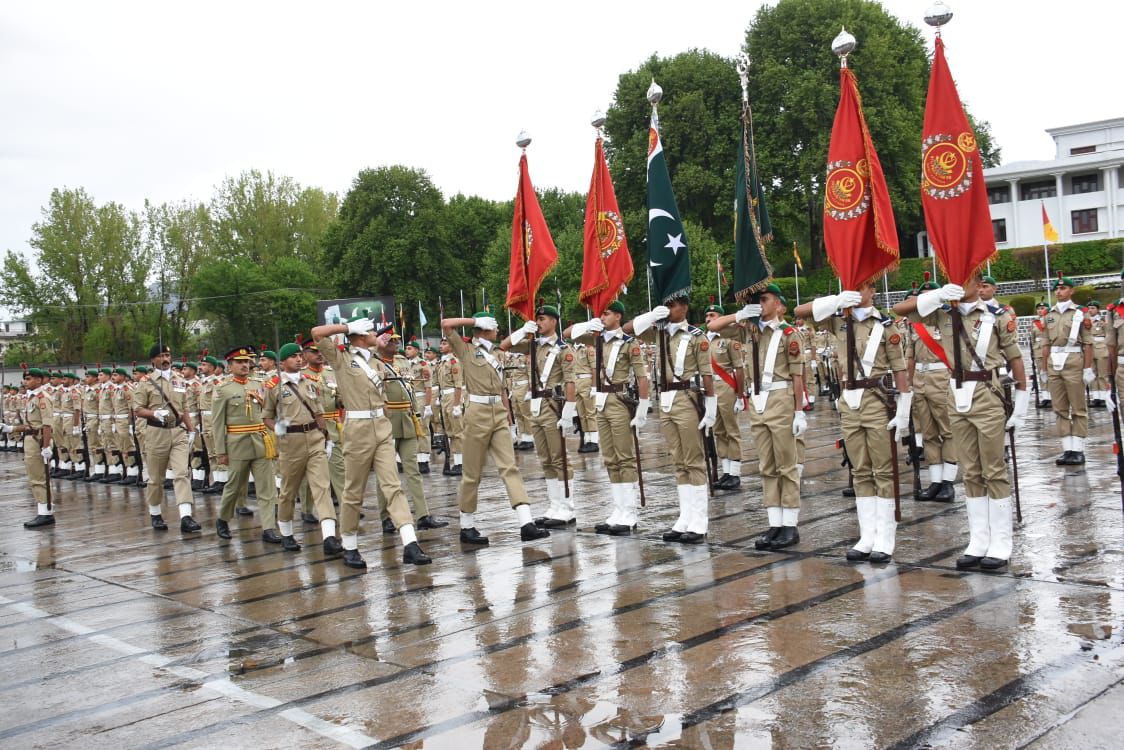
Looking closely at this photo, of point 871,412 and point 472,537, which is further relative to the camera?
point 472,537

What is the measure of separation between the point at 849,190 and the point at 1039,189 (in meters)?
58.8

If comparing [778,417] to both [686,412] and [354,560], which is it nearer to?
[686,412]

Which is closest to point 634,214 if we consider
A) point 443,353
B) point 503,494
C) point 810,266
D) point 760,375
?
point 810,266

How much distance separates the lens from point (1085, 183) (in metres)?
58.9

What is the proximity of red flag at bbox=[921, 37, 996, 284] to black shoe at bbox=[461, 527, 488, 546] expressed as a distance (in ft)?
16.3

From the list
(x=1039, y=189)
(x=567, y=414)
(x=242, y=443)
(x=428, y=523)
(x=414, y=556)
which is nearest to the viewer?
(x=414, y=556)

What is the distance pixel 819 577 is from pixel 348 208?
5461 cm

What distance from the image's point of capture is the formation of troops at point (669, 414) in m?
7.43

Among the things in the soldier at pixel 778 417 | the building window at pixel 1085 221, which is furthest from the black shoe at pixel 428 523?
the building window at pixel 1085 221

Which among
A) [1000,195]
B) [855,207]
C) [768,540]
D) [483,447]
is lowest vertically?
[768,540]

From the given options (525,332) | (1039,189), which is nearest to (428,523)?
(525,332)

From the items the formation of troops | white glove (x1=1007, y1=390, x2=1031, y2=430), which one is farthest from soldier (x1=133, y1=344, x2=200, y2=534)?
white glove (x1=1007, y1=390, x2=1031, y2=430)

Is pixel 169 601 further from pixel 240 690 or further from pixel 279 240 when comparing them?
pixel 279 240

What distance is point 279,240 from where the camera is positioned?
7344cm
